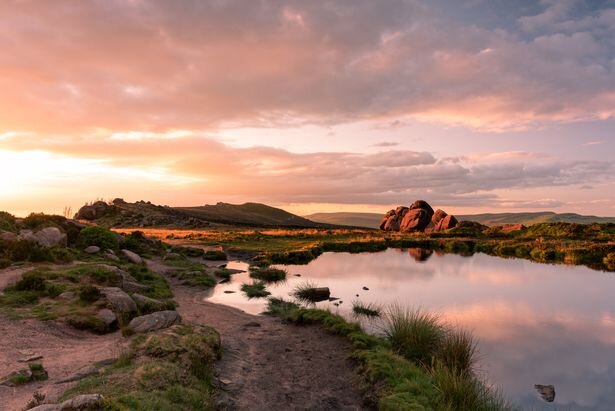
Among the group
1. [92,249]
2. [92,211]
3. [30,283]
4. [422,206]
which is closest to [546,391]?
[30,283]

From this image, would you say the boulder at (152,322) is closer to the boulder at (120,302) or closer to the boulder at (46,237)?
the boulder at (120,302)

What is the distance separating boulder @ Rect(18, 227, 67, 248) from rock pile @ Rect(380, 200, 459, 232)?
84.7 metres

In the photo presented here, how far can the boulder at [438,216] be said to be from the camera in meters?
105

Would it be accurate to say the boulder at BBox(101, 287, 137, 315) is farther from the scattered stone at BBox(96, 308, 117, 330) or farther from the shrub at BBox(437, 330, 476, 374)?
the shrub at BBox(437, 330, 476, 374)

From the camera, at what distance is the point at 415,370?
44.3ft

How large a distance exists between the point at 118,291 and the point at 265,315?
25.3 feet

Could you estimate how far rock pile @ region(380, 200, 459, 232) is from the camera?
100438 mm

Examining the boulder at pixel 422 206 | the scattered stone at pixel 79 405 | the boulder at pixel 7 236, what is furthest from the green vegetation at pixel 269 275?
the boulder at pixel 422 206

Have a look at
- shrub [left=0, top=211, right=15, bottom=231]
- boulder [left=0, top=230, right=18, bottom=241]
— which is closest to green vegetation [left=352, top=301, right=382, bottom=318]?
boulder [left=0, top=230, right=18, bottom=241]

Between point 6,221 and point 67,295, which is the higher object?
point 6,221

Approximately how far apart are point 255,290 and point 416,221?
82.0m

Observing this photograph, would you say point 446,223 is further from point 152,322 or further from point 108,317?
point 108,317

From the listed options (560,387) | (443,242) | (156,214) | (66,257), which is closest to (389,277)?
(560,387)

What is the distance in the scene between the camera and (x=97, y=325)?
1669cm
